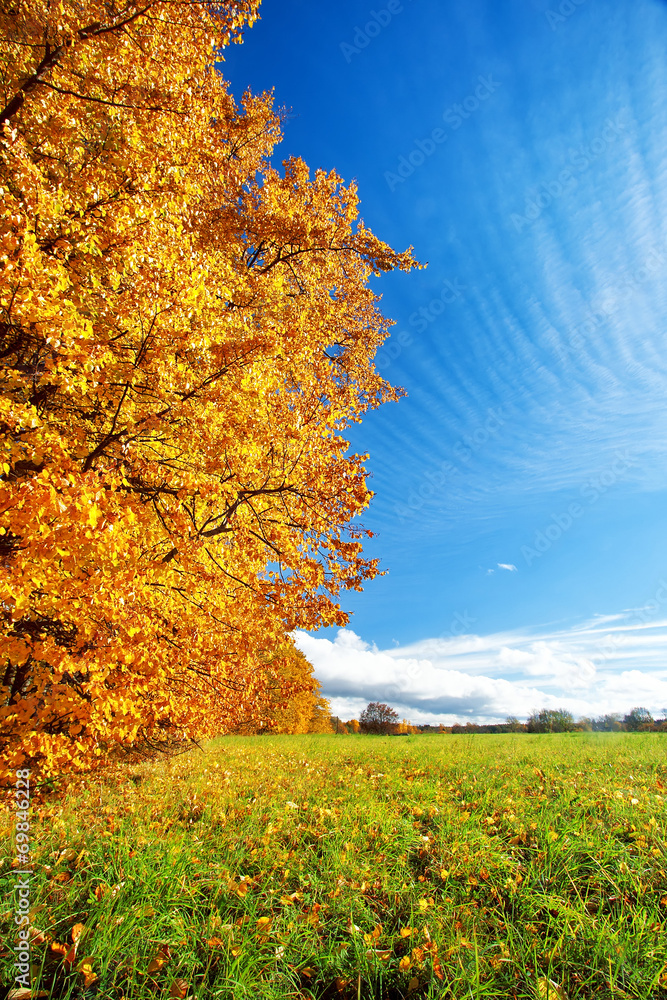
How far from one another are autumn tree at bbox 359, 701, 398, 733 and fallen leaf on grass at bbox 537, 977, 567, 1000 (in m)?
52.9

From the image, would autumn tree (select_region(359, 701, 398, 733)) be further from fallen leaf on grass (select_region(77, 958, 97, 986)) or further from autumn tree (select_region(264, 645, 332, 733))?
fallen leaf on grass (select_region(77, 958, 97, 986))

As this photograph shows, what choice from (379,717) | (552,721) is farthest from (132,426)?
(379,717)

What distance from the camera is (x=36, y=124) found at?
6.35 meters

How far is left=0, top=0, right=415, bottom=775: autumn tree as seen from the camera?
4.56m

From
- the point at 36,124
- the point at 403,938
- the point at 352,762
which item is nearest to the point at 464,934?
the point at 403,938

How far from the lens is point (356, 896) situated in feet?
12.3

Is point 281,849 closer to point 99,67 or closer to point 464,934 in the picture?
point 464,934

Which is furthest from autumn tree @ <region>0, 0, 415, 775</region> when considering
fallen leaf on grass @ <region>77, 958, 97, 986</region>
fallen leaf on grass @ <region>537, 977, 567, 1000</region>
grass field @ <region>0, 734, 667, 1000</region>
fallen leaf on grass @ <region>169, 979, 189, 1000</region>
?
fallen leaf on grass @ <region>537, 977, 567, 1000</region>

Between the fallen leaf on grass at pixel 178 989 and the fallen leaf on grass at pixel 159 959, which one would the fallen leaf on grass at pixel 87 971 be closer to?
the fallen leaf on grass at pixel 159 959

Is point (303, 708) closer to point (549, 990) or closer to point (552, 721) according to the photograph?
point (552, 721)

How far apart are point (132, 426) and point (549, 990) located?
271 inches

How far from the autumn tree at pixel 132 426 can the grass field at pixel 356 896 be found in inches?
55.3

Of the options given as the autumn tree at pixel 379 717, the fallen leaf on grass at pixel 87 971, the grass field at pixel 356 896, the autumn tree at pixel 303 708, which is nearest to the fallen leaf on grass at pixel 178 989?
the grass field at pixel 356 896

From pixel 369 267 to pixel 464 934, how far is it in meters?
13.6
